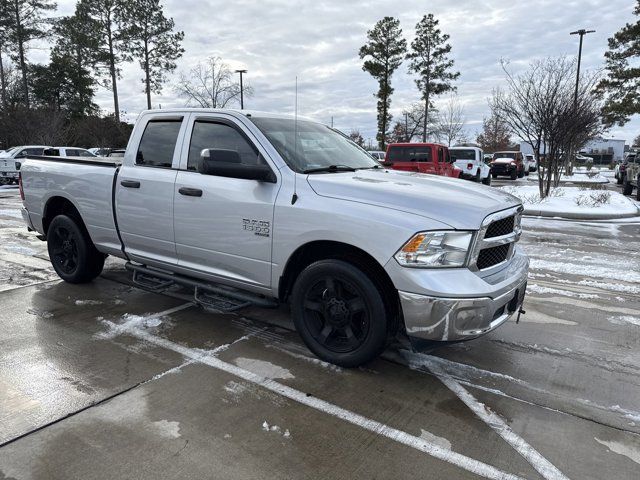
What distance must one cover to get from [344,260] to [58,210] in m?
4.00

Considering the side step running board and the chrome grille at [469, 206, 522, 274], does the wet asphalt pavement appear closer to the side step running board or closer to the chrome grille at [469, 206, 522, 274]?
the side step running board

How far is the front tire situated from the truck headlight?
14.0 inches

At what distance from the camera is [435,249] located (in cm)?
310

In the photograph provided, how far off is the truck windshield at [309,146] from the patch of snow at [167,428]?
200 cm

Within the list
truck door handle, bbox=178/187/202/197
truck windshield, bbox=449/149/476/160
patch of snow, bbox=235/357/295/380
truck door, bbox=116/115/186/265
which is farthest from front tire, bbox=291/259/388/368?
truck windshield, bbox=449/149/476/160

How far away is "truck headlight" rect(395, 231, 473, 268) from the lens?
3.09 meters

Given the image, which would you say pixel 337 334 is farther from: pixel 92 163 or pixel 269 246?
pixel 92 163

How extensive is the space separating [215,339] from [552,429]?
2651 mm

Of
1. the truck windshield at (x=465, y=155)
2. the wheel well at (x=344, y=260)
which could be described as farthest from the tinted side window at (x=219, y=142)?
the truck windshield at (x=465, y=155)

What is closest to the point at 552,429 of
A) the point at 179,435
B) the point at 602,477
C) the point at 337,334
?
the point at 602,477

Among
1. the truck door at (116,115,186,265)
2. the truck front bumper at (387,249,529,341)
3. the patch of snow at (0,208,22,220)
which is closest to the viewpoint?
the truck front bumper at (387,249,529,341)

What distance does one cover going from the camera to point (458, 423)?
2.96 m

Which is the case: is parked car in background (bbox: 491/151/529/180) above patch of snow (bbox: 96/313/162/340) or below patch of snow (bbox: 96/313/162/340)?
above

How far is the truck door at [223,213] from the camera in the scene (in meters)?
3.79
